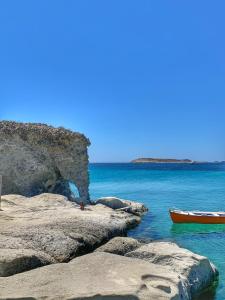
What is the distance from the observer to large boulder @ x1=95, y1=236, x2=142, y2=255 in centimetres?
1563

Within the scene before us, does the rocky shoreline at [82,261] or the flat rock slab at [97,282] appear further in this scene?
the rocky shoreline at [82,261]

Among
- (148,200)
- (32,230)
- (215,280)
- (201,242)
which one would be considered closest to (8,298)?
(32,230)

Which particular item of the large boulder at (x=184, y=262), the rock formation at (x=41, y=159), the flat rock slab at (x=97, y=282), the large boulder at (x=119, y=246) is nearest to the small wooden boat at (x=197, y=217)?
the rock formation at (x=41, y=159)

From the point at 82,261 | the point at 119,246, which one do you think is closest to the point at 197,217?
the point at 119,246

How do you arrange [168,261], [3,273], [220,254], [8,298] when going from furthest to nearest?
[220,254] → [168,261] → [3,273] → [8,298]

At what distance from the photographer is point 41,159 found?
1328 inches

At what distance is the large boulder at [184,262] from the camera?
13727 mm

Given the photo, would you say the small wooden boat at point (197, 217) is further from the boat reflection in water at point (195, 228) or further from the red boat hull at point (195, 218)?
the boat reflection in water at point (195, 228)

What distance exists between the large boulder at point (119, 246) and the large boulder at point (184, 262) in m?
0.86

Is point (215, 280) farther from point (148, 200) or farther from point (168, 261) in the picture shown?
point (148, 200)

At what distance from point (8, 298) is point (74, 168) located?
2617 cm

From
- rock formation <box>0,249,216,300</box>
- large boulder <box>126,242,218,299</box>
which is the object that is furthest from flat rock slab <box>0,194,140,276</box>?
large boulder <box>126,242,218,299</box>

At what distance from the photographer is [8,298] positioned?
8445mm

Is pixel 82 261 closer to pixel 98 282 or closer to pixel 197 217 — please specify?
pixel 98 282
